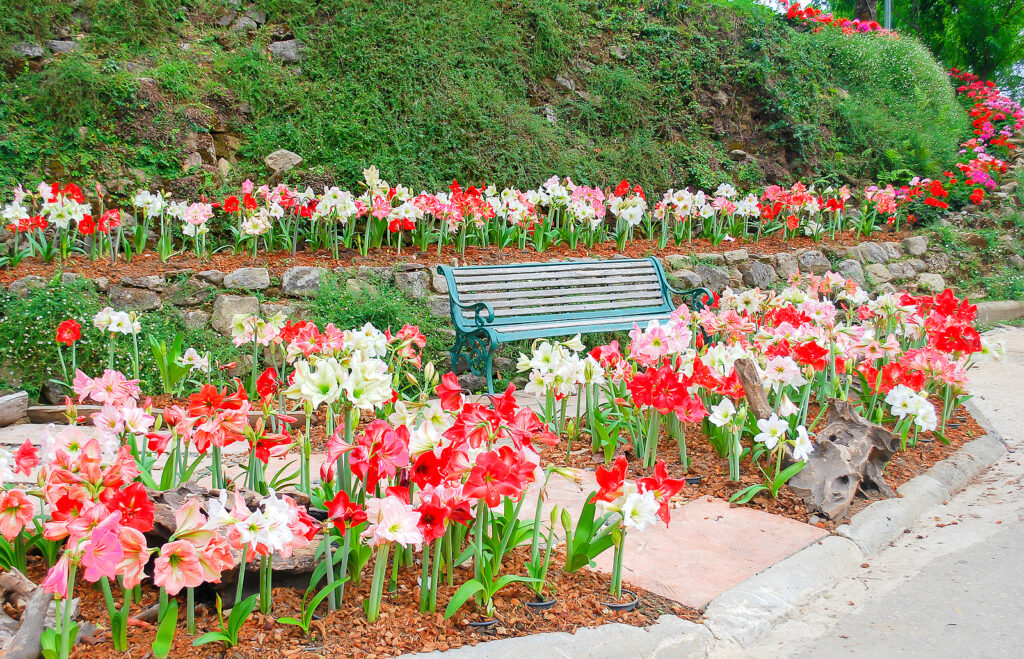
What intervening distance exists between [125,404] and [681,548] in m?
2.07

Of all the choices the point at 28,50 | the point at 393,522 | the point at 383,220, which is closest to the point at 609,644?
the point at 393,522

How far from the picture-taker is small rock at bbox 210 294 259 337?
538 cm

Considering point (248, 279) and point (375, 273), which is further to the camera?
point (375, 273)

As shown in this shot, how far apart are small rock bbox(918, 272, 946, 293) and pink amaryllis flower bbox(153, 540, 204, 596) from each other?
9485mm

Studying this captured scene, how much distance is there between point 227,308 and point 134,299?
2.07 ft

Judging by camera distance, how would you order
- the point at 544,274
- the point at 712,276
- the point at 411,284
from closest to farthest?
1. the point at 411,284
2. the point at 544,274
3. the point at 712,276

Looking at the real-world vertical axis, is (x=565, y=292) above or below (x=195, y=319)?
above

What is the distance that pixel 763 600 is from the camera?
2.52 m

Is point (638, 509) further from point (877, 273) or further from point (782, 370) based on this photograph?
point (877, 273)

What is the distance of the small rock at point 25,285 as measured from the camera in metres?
4.93

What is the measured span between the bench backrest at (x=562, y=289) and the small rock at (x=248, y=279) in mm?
1357

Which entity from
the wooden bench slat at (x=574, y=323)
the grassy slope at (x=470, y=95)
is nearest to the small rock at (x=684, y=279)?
the wooden bench slat at (x=574, y=323)

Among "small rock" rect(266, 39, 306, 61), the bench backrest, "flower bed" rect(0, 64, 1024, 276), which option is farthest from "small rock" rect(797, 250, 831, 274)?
"small rock" rect(266, 39, 306, 61)

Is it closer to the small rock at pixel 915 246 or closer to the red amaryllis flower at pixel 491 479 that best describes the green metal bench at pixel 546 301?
the red amaryllis flower at pixel 491 479
